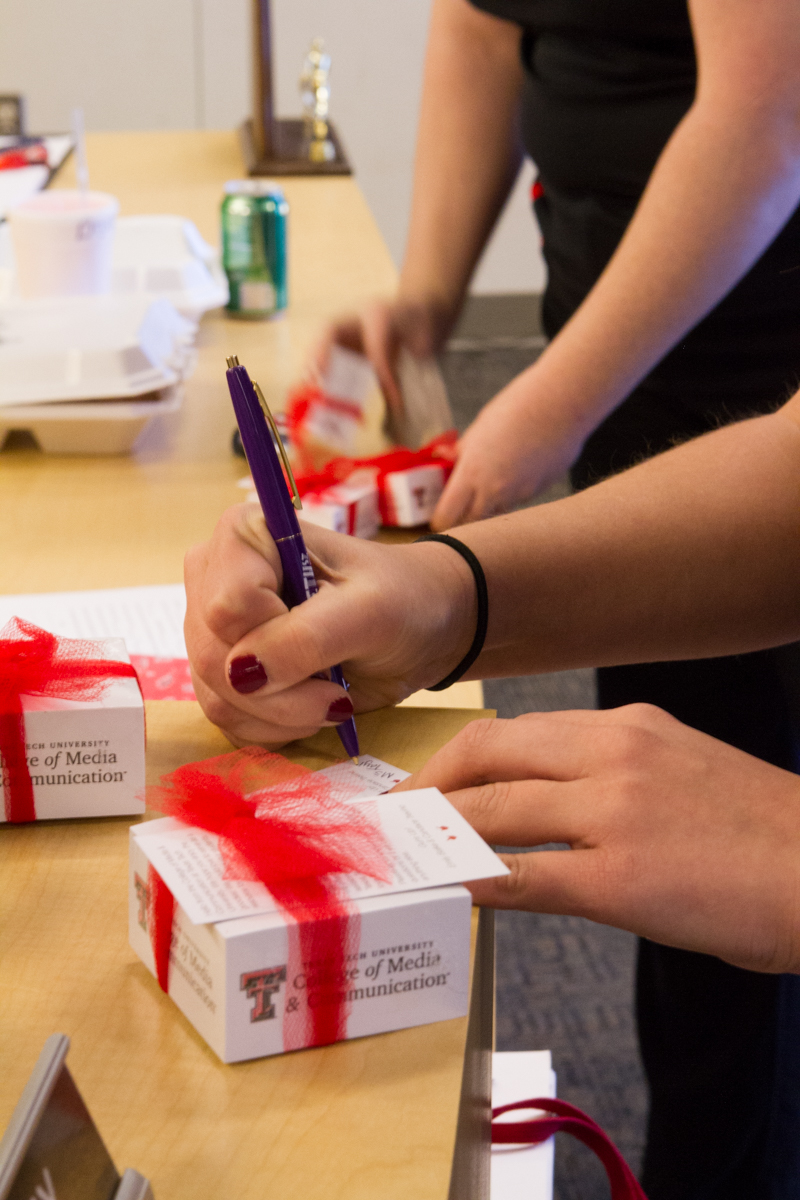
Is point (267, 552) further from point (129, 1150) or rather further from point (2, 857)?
point (129, 1150)

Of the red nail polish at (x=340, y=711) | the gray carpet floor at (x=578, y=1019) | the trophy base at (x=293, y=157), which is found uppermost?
the trophy base at (x=293, y=157)

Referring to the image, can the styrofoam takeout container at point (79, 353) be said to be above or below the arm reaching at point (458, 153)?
below

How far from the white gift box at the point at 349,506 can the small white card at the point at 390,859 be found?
44 centimetres

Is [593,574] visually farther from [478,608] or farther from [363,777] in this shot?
[363,777]

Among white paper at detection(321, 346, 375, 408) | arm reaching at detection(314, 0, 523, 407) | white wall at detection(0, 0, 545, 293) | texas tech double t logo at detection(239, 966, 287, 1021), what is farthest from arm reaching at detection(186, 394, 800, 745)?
white wall at detection(0, 0, 545, 293)

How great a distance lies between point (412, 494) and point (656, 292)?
0.26 meters

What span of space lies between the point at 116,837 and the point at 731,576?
0.42 metres

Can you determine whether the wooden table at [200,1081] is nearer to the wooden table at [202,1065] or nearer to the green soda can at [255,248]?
the wooden table at [202,1065]

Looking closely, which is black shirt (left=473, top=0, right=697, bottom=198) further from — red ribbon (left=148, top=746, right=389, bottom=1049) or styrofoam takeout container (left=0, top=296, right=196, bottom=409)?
red ribbon (left=148, top=746, right=389, bottom=1049)

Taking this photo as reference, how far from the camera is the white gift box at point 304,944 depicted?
1.32ft

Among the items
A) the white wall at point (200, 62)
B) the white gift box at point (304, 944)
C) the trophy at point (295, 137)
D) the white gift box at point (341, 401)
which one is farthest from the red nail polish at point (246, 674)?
the white wall at point (200, 62)

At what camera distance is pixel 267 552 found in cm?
63

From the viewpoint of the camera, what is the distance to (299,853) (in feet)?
1.46

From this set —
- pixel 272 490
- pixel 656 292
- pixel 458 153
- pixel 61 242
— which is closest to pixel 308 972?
pixel 272 490
